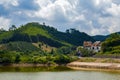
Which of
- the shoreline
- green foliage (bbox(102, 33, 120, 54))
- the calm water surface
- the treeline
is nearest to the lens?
the calm water surface

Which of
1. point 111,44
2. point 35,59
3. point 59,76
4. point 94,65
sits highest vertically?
point 111,44

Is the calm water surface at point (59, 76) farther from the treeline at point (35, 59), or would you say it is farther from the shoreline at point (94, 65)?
the treeline at point (35, 59)

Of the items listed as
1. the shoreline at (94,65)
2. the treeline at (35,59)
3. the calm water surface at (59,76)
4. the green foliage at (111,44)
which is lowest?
the calm water surface at (59,76)

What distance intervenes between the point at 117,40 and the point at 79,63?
2367 centimetres

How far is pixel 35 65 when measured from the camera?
141000 mm

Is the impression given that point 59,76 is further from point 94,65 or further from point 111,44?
point 111,44

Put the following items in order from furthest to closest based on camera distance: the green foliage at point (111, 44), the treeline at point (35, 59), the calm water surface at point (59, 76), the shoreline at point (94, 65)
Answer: the green foliage at point (111, 44)
the treeline at point (35, 59)
the shoreline at point (94, 65)
the calm water surface at point (59, 76)

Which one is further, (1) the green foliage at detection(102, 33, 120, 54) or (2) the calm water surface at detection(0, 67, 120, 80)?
(1) the green foliage at detection(102, 33, 120, 54)

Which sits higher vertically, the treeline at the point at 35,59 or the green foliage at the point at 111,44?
the green foliage at the point at 111,44

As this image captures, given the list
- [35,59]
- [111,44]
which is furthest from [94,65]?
[35,59]

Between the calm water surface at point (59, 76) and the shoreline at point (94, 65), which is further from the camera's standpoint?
the shoreline at point (94, 65)

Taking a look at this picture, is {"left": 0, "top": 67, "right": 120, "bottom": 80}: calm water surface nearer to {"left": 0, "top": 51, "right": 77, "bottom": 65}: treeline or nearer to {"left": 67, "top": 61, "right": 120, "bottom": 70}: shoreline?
{"left": 67, "top": 61, "right": 120, "bottom": 70}: shoreline

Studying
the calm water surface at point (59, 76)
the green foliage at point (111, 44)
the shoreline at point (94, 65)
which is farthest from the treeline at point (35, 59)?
the calm water surface at point (59, 76)

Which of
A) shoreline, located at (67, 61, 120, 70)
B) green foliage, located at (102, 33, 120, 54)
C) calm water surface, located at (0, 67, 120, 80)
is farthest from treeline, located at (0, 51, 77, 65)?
calm water surface, located at (0, 67, 120, 80)
